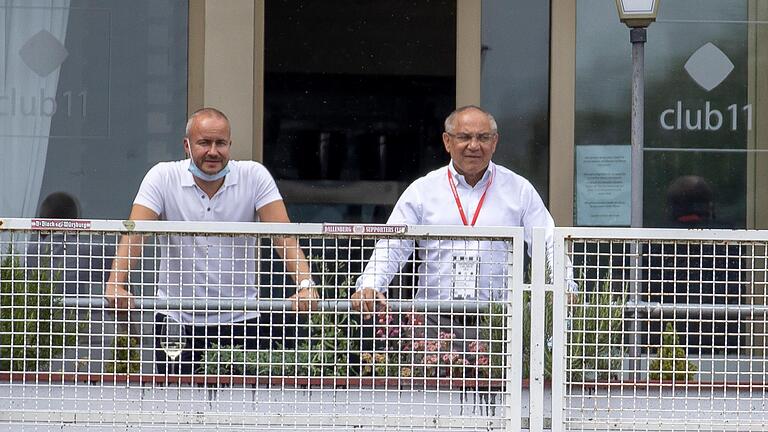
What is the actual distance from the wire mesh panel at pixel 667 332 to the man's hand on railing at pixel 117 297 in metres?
1.19

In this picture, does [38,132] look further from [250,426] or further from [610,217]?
[250,426]

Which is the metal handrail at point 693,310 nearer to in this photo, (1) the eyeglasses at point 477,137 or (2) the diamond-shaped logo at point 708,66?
(1) the eyeglasses at point 477,137

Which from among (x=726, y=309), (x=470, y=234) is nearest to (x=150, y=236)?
(x=470, y=234)

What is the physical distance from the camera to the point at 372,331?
3557mm

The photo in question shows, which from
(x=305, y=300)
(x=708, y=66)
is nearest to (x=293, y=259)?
(x=305, y=300)

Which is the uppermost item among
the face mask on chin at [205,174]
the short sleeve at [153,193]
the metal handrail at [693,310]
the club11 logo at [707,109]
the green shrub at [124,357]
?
the club11 logo at [707,109]

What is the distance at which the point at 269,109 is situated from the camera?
31.0ft

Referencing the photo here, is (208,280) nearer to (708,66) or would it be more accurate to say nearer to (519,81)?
(519,81)

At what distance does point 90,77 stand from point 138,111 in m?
0.42

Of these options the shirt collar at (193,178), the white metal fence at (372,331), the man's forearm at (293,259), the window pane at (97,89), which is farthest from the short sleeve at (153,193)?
the window pane at (97,89)

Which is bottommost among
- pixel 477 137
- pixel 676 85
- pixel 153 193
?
pixel 153 193

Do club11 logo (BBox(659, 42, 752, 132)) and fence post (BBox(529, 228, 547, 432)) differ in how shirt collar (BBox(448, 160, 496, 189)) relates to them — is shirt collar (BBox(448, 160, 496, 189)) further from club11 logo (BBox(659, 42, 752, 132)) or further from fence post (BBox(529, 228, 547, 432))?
club11 logo (BBox(659, 42, 752, 132))

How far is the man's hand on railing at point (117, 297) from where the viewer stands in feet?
11.6

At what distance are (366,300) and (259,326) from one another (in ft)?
0.99
